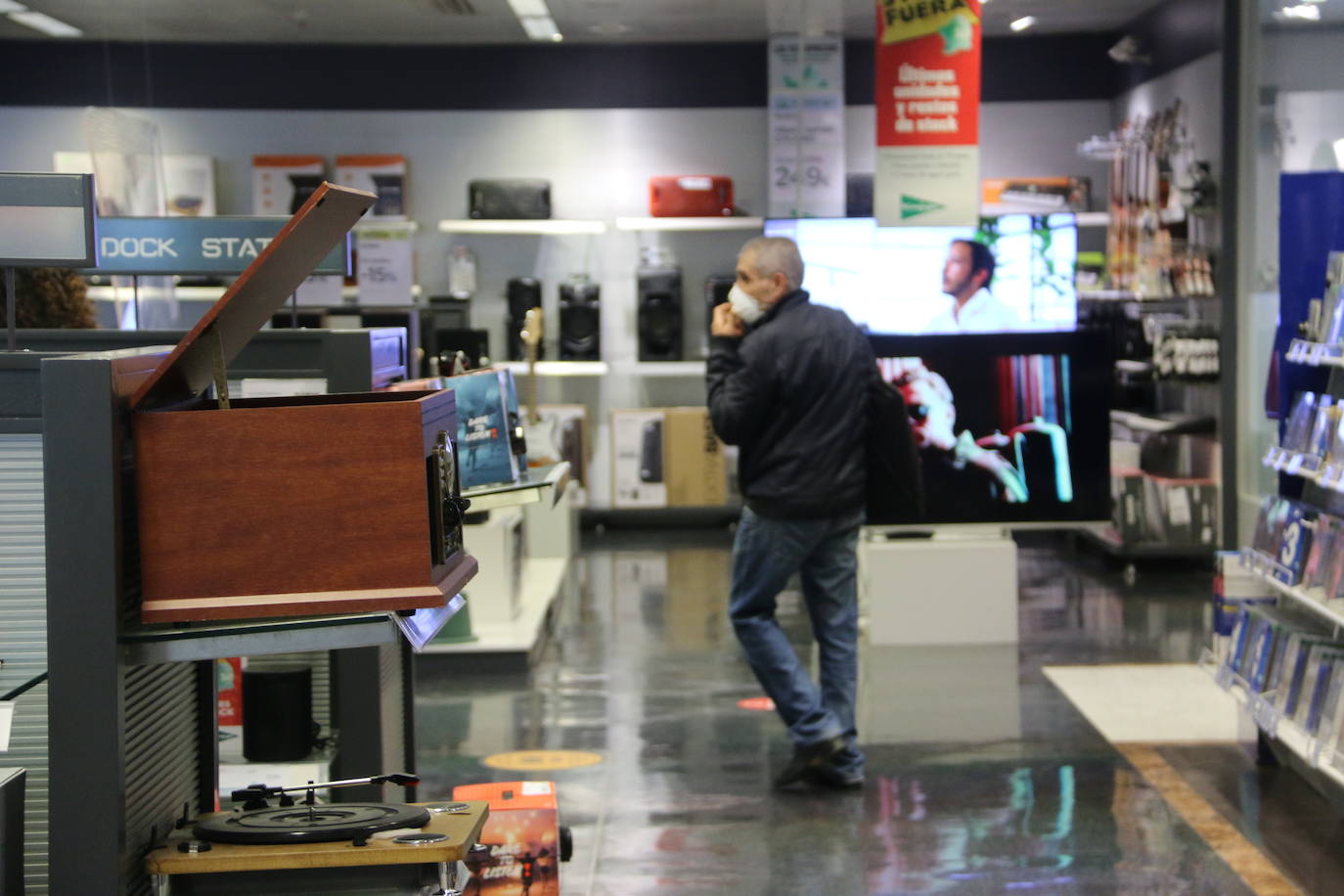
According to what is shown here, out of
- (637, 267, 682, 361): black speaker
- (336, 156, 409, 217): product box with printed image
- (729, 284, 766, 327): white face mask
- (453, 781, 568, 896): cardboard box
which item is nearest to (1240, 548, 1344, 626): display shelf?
(729, 284, 766, 327): white face mask

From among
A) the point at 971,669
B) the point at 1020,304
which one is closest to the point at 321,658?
the point at 971,669

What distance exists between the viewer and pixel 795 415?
4.66 m

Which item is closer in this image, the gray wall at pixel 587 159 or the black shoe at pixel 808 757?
the black shoe at pixel 808 757

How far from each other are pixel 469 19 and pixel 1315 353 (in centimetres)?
728

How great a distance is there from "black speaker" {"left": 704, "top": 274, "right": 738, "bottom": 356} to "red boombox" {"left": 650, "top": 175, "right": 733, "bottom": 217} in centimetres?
46

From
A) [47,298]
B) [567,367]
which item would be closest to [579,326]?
[567,367]

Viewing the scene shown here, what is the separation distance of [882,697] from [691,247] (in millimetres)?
6111

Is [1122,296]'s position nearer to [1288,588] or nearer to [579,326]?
[579,326]

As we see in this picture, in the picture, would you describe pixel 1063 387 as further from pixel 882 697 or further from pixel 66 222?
pixel 66 222

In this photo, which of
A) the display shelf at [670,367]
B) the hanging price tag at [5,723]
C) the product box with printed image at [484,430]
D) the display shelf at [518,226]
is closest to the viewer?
the hanging price tag at [5,723]

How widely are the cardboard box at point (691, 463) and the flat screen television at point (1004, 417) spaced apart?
424 cm

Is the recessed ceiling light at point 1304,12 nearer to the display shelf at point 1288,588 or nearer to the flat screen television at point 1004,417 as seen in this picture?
the flat screen television at point 1004,417

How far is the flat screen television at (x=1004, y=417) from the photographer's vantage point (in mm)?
6902

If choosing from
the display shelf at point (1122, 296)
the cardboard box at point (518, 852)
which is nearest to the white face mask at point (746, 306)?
the cardboard box at point (518, 852)
